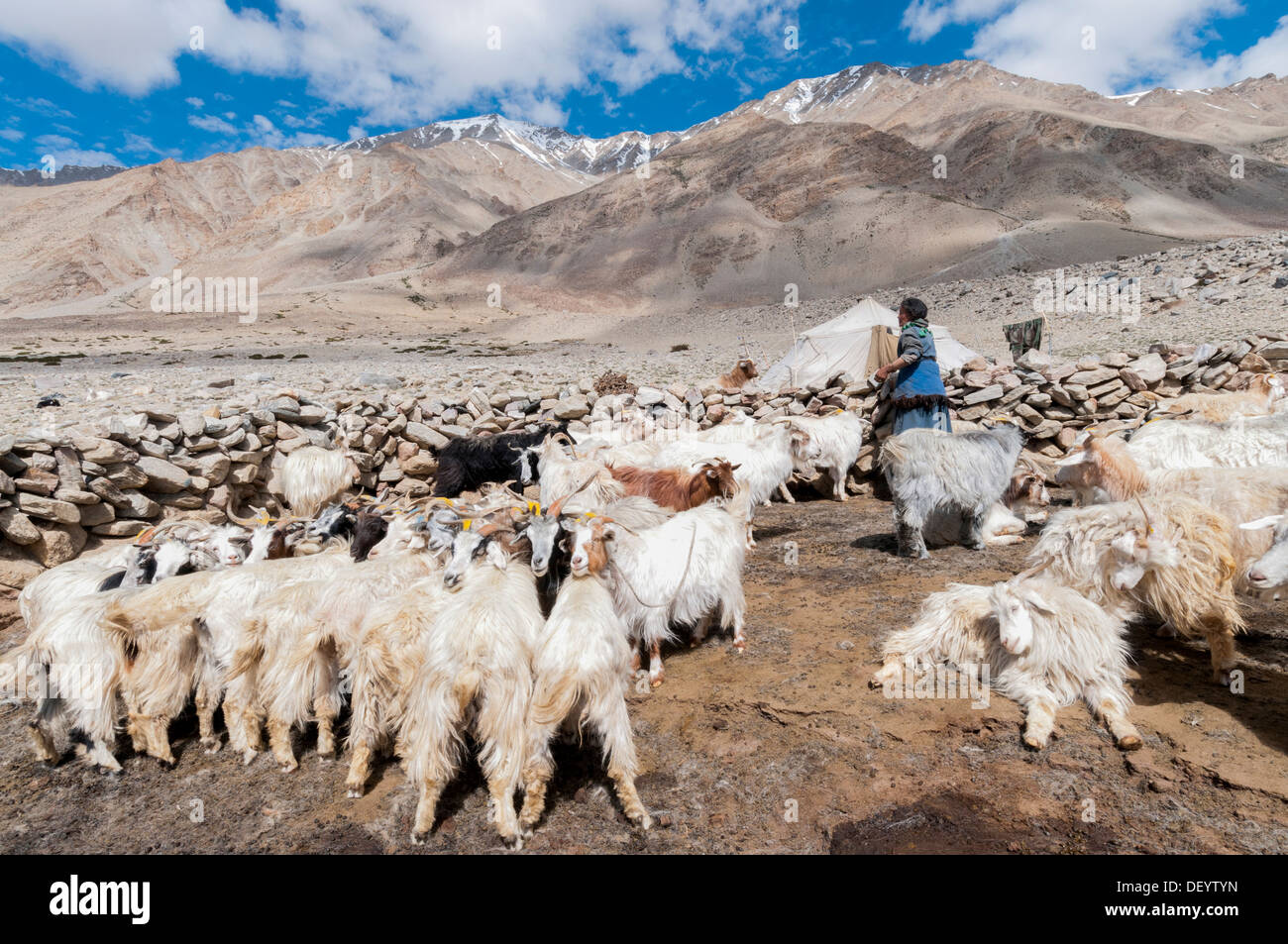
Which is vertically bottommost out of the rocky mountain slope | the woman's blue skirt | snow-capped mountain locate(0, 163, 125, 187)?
the woman's blue skirt

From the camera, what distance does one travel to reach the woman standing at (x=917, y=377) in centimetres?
723

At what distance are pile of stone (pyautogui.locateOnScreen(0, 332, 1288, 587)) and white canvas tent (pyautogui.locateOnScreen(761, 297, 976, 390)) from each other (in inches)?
126

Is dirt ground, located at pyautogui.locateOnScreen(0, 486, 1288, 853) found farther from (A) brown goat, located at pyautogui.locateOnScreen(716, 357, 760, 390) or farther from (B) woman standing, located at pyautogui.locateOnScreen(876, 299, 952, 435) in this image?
(A) brown goat, located at pyautogui.locateOnScreen(716, 357, 760, 390)

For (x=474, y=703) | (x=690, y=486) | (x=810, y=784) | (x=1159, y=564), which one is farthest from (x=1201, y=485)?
(x=474, y=703)

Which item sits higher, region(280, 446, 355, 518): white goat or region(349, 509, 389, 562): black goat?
region(280, 446, 355, 518): white goat

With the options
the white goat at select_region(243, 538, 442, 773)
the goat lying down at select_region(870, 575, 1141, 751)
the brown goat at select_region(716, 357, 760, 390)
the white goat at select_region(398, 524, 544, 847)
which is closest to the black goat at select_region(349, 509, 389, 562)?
the white goat at select_region(243, 538, 442, 773)

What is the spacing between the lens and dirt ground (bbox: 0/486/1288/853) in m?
3.01

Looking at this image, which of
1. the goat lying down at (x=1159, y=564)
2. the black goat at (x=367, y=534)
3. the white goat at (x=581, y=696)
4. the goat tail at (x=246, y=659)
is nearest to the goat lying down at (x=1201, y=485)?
the goat lying down at (x=1159, y=564)

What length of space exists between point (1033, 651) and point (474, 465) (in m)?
7.09

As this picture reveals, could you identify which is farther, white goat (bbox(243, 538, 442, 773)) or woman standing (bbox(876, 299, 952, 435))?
woman standing (bbox(876, 299, 952, 435))

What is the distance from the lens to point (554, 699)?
3365mm

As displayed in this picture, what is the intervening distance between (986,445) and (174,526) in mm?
7736

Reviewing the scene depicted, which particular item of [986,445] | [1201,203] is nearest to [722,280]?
[1201,203]

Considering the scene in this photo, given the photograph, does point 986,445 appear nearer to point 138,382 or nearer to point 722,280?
point 138,382
